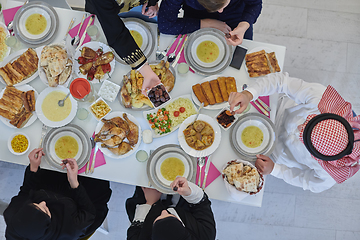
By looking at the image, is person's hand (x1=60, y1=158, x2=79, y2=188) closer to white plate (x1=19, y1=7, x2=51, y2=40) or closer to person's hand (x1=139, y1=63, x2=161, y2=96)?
person's hand (x1=139, y1=63, x2=161, y2=96)

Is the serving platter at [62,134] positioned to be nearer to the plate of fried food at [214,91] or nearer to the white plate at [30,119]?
the white plate at [30,119]

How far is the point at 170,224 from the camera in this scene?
153cm

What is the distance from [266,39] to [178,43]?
1.62m

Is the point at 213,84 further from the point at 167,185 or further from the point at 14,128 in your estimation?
the point at 14,128

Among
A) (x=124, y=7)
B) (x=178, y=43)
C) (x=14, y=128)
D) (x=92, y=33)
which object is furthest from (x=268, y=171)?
(x=14, y=128)

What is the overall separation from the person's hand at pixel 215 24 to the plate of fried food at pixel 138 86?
45 centimetres

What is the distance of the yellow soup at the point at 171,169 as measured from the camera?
1.80 meters

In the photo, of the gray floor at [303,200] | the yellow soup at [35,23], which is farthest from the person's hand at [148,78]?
the gray floor at [303,200]

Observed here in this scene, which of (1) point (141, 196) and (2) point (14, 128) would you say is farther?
(1) point (141, 196)

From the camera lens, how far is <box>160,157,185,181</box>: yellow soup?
70.8 inches

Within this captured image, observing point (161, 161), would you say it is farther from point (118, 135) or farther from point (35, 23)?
point (35, 23)

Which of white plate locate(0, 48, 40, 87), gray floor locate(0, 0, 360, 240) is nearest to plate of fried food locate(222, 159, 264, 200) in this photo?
gray floor locate(0, 0, 360, 240)

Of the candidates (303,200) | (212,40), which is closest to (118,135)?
(212,40)

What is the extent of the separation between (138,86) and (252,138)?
0.95 metres
